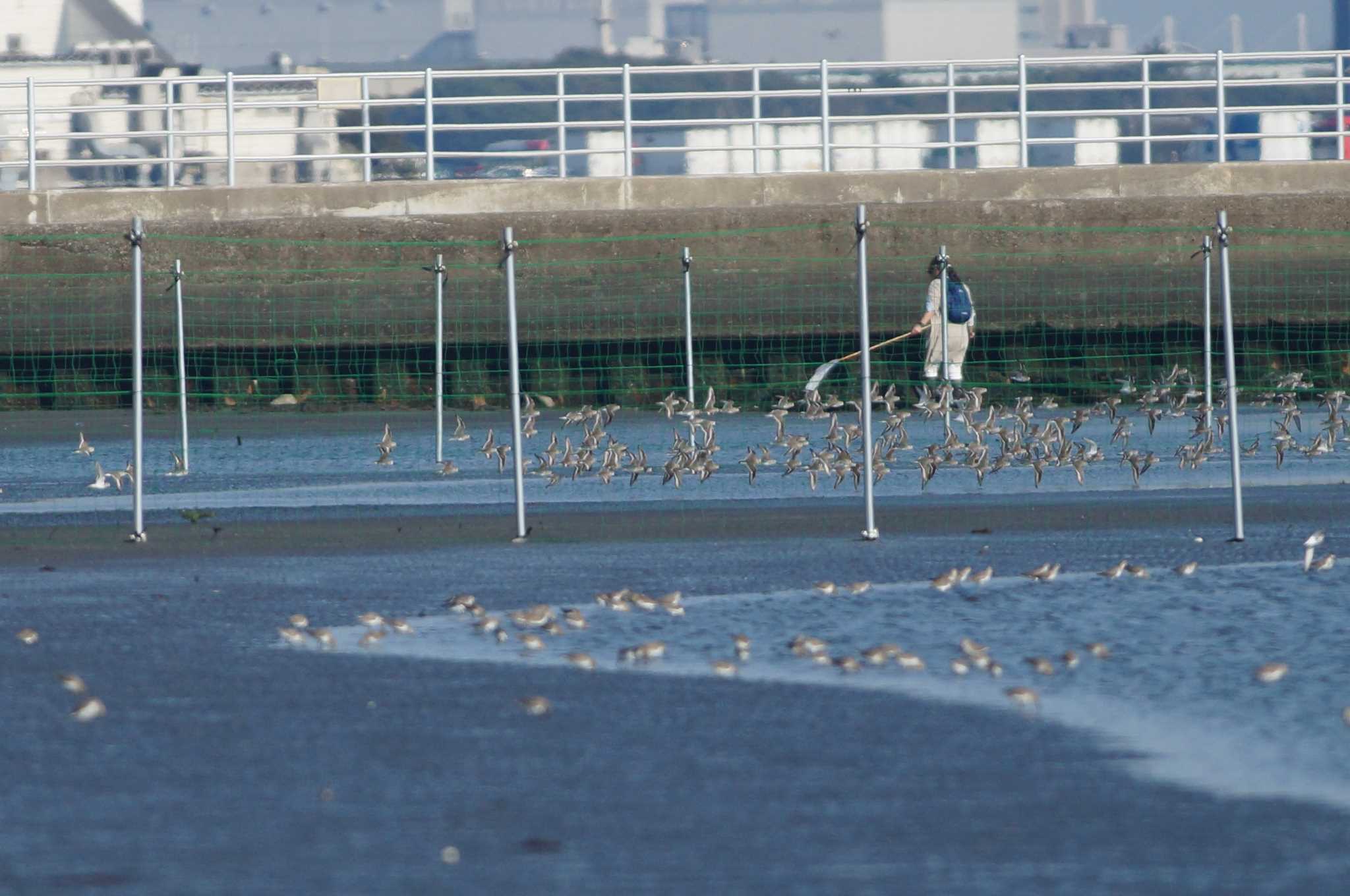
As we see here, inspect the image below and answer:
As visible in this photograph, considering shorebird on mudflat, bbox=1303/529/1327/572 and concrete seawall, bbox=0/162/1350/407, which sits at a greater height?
concrete seawall, bbox=0/162/1350/407

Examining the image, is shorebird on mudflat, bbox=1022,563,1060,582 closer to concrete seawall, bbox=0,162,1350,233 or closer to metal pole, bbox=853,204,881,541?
metal pole, bbox=853,204,881,541

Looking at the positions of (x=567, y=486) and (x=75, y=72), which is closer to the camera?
(x=567, y=486)

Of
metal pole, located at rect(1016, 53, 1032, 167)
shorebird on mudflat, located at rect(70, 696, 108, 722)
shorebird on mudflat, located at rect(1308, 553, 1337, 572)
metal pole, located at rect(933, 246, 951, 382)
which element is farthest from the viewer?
metal pole, located at rect(1016, 53, 1032, 167)

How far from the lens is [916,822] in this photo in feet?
17.8

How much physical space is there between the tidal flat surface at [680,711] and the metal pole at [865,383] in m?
0.32

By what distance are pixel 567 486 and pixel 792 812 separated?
29.3 ft

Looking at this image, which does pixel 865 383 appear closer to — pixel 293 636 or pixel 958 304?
pixel 293 636

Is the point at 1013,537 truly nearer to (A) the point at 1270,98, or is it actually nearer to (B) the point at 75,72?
(B) the point at 75,72

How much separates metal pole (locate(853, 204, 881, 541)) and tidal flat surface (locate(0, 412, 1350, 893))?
32 centimetres

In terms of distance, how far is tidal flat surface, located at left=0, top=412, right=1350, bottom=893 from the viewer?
514 cm

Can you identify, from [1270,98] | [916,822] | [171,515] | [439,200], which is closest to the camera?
[916,822]

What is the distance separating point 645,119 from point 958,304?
5580 cm

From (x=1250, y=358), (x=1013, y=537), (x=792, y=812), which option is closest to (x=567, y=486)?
(x=1013, y=537)

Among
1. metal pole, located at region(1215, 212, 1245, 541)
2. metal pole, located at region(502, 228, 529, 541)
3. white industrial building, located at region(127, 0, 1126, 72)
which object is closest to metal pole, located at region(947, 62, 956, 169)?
metal pole, located at region(1215, 212, 1245, 541)
